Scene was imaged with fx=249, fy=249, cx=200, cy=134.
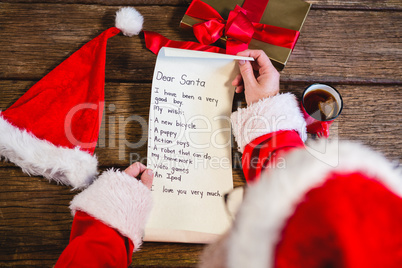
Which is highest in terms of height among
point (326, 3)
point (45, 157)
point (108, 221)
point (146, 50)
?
point (326, 3)

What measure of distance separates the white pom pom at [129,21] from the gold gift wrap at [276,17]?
0.11 meters

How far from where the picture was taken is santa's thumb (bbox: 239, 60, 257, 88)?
0.56m

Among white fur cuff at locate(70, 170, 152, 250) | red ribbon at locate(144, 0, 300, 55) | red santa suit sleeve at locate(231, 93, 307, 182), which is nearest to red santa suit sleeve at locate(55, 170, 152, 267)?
white fur cuff at locate(70, 170, 152, 250)

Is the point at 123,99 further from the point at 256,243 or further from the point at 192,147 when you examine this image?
the point at 256,243

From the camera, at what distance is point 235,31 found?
58 centimetres

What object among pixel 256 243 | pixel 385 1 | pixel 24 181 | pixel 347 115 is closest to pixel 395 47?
pixel 385 1

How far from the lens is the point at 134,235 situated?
19.3 inches

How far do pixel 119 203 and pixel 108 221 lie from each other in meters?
0.04

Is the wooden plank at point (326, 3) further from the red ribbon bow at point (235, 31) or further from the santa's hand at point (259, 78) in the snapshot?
the santa's hand at point (259, 78)

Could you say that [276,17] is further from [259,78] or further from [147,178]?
[147,178]

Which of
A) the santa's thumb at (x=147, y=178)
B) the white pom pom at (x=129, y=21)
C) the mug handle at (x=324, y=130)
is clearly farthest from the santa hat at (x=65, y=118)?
the mug handle at (x=324, y=130)

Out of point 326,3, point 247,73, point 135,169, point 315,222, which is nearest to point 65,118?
point 135,169

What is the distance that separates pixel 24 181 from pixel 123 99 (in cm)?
28

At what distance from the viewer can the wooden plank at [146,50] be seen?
2.05 feet
